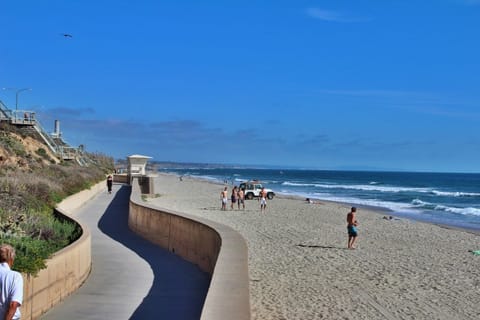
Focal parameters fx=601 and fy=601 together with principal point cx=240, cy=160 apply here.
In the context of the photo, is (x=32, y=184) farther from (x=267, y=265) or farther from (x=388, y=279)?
(x=388, y=279)

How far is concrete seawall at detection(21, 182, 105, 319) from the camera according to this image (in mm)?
7082

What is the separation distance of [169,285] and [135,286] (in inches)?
21.5

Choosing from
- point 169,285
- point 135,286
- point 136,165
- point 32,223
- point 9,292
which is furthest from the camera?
point 136,165

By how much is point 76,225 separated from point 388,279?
21.2 feet

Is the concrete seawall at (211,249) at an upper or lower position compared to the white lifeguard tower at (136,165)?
lower

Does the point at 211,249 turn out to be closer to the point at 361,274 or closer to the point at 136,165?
the point at 361,274

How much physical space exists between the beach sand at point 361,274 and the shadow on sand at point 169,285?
2.90ft

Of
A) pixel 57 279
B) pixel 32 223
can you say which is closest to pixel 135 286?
pixel 57 279

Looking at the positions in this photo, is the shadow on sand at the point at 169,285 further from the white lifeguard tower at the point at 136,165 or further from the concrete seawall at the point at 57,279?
the white lifeguard tower at the point at 136,165

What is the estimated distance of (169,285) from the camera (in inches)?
383

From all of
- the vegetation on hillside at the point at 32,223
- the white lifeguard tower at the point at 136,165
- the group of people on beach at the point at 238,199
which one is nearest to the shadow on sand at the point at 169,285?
the vegetation on hillside at the point at 32,223

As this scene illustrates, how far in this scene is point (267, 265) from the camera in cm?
1335

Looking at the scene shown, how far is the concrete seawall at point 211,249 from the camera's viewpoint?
5721mm

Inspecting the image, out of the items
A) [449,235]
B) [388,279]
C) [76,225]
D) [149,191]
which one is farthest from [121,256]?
[149,191]
